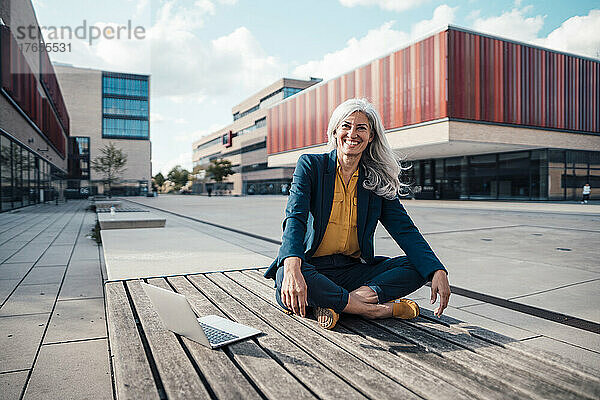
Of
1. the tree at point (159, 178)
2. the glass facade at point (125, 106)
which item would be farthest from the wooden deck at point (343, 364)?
the tree at point (159, 178)

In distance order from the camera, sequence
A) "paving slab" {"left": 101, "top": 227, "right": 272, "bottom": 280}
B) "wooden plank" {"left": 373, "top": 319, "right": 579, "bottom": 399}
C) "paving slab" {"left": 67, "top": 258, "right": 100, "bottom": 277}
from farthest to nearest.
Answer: "paving slab" {"left": 67, "top": 258, "right": 100, "bottom": 277} < "paving slab" {"left": 101, "top": 227, "right": 272, "bottom": 280} < "wooden plank" {"left": 373, "top": 319, "right": 579, "bottom": 399}

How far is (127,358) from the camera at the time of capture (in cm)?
163

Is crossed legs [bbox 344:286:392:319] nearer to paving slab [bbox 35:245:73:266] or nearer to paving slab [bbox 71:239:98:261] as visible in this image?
paving slab [bbox 35:245:73:266]

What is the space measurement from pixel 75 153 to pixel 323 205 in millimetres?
68035

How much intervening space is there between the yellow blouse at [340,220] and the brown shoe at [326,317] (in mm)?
440

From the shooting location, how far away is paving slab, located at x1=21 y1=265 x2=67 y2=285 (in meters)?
4.73

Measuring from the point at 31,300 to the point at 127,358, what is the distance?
2950 mm

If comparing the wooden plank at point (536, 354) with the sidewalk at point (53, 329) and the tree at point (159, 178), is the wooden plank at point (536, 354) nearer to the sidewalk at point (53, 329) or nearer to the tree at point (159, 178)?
the sidewalk at point (53, 329)

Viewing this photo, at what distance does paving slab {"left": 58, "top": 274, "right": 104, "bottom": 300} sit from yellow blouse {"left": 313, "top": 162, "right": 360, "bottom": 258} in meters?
2.81

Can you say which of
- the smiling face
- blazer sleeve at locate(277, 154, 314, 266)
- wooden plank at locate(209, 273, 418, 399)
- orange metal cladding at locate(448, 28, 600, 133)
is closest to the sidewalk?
wooden plank at locate(209, 273, 418, 399)

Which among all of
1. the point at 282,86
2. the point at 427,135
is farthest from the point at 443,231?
the point at 282,86

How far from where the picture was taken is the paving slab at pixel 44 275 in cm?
473

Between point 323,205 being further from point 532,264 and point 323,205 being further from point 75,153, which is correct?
point 75,153

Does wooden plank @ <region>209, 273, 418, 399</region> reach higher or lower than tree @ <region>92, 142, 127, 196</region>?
lower
